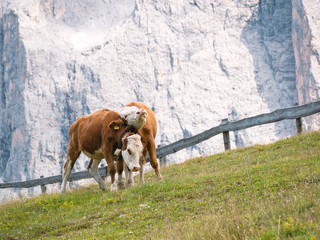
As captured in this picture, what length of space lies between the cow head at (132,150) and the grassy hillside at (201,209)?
594 millimetres

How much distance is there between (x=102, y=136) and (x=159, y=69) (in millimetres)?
95182

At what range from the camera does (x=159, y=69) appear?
343 ft

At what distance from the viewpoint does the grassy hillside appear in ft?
13.6

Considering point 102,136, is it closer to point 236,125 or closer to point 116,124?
point 116,124

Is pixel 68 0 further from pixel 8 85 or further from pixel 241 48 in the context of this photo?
pixel 241 48

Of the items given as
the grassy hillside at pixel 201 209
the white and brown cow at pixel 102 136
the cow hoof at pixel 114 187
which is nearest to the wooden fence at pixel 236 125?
the grassy hillside at pixel 201 209

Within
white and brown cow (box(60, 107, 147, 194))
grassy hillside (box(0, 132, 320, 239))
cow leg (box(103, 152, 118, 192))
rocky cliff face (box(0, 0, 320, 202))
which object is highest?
rocky cliff face (box(0, 0, 320, 202))

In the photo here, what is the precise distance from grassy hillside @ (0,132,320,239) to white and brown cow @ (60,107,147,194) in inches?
43.1

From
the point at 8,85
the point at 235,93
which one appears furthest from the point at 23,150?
Answer: the point at 235,93

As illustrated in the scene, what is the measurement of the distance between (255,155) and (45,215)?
6.14 metres

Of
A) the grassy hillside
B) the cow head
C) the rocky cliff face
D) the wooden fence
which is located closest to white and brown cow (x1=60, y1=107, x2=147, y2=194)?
the cow head

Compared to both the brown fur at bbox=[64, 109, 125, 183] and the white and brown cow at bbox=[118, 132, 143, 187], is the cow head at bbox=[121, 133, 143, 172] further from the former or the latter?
the brown fur at bbox=[64, 109, 125, 183]

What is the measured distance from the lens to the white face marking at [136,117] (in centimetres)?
958

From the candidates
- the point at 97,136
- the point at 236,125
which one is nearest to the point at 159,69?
the point at 236,125
